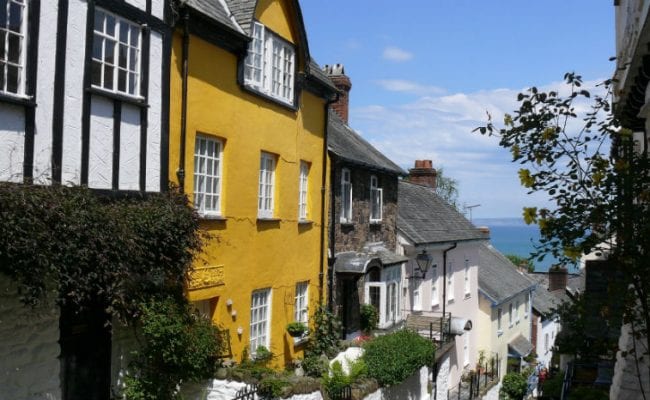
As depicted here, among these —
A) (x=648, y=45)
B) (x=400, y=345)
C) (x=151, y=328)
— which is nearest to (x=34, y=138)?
(x=151, y=328)

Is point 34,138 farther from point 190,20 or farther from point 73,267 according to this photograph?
point 190,20

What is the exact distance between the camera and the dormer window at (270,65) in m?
14.3

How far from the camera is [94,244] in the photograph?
870 cm

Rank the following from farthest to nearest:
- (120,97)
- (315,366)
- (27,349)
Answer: (315,366) → (120,97) → (27,349)

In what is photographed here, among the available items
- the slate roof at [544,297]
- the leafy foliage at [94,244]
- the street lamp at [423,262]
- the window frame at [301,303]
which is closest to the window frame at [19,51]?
the leafy foliage at [94,244]

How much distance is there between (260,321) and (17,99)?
7993mm

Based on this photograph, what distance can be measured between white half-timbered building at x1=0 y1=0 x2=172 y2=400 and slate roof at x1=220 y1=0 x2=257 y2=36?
8.74ft

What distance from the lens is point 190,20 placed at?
471 inches

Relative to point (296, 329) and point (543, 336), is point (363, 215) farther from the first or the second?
point (543, 336)

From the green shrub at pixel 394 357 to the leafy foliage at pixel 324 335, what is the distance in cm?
83

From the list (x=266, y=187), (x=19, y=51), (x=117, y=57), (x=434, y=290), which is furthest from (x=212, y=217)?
(x=434, y=290)

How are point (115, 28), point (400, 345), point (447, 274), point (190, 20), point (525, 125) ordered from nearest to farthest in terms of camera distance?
point (525, 125) < point (115, 28) < point (190, 20) < point (400, 345) < point (447, 274)

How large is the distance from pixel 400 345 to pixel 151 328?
8626 mm

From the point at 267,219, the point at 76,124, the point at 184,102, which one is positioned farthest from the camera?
the point at 267,219
